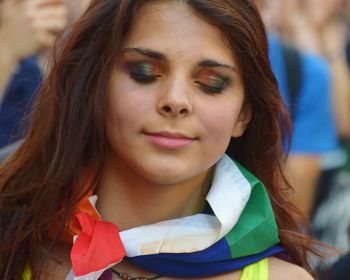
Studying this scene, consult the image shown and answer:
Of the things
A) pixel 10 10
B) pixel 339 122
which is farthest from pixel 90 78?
Result: pixel 339 122

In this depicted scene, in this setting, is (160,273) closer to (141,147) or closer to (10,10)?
(141,147)

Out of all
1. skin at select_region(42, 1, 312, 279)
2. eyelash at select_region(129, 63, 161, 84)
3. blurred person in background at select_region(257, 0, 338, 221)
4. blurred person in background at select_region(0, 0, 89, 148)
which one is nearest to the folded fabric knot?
skin at select_region(42, 1, 312, 279)

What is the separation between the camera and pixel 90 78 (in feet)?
9.84

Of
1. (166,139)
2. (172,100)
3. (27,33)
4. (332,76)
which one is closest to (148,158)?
Result: (166,139)

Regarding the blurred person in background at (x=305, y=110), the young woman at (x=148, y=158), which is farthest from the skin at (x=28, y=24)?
the young woman at (x=148, y=158)

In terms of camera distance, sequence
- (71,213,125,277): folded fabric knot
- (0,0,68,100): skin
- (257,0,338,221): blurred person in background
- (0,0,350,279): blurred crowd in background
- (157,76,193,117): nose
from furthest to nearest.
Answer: (257,0,338,221): blurred person in background
(0,0,68,100): skin
(0,0,350,279): blurred crowd in background
(71,213,125,277): folded fabric knot
(157,76,193,117): nose

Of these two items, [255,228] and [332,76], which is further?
[332,76]

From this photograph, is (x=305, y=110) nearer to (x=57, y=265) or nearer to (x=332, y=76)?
(x=332, y=76)

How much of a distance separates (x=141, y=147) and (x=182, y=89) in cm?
19

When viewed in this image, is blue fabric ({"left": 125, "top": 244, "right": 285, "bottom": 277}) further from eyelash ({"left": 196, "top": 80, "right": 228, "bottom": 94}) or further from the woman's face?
eyelash ({"left": 196, "top": 80, "right": 228, "bottom": 94})

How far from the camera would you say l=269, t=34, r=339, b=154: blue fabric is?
529 centimetres

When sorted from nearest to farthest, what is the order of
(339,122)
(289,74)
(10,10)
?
(10,10), (289,74), (339,122)

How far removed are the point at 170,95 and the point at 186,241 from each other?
0.43 meters

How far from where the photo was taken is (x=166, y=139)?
9.36 feet
